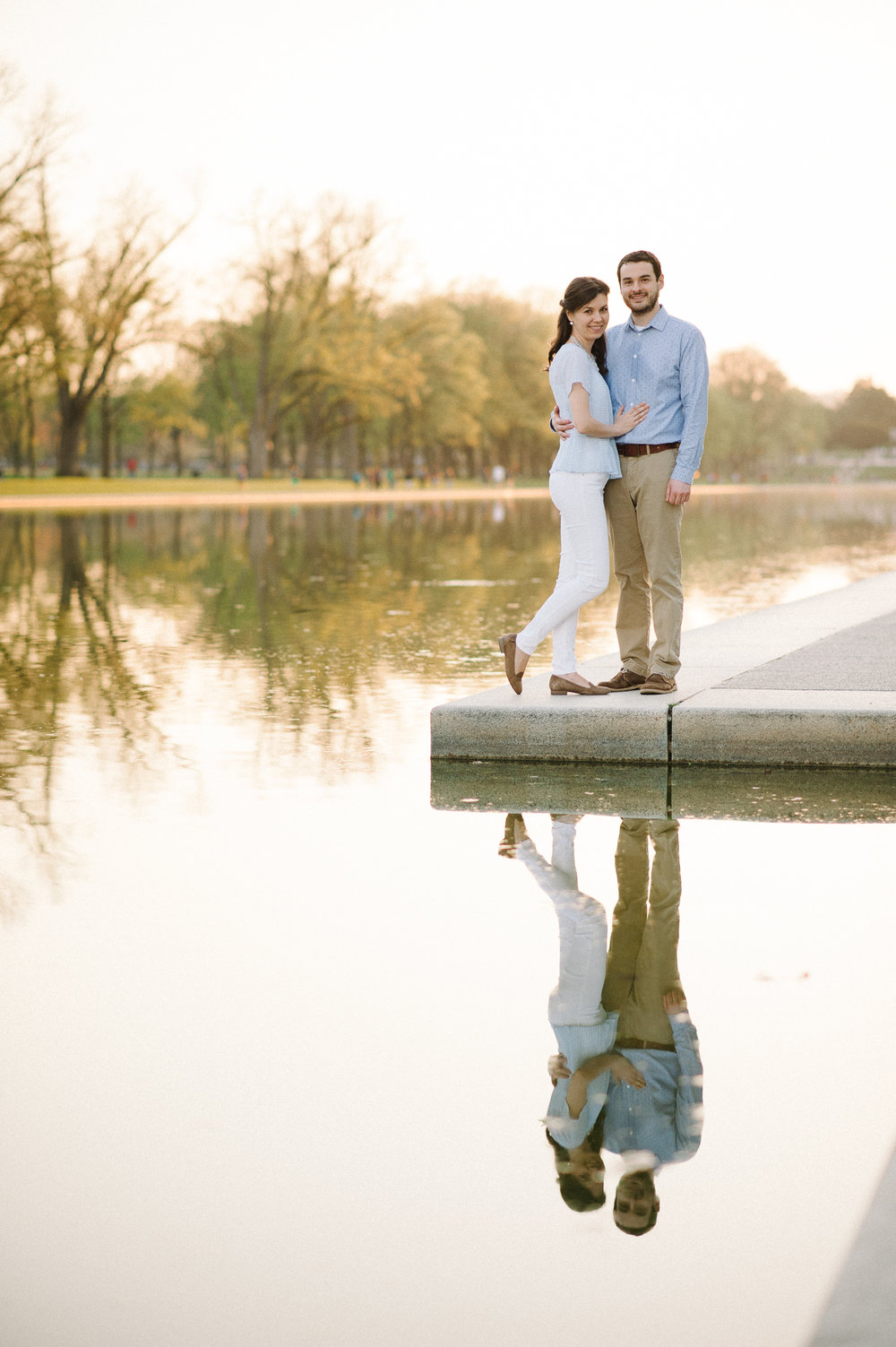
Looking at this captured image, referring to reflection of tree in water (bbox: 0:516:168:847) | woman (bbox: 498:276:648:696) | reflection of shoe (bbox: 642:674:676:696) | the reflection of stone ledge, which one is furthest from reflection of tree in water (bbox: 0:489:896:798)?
reflection of shoe (bbox: 642:674:676:696)

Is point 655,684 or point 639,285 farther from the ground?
point 639,285

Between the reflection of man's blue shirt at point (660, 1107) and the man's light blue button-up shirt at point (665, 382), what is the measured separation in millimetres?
4380

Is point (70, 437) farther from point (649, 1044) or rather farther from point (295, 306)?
point (649, 1044)

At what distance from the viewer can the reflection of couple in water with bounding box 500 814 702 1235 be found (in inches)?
121

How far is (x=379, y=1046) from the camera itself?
3.73 m

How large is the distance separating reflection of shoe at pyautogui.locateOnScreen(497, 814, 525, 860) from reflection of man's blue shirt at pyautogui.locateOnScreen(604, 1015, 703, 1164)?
2.10 metres

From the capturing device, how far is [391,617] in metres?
14.6

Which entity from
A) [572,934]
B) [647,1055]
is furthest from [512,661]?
[647,1055]

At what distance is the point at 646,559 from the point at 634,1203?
5.16m

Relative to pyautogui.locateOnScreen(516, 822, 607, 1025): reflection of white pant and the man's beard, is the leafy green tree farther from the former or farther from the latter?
pyautogui.locateOnScreen(516, 822, 607, 1025): reflection of white pant

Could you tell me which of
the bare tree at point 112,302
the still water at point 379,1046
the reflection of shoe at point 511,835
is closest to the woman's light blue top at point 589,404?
the still water at point 379,1046

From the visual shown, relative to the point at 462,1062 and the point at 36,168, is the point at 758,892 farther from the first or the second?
the point at 36,168

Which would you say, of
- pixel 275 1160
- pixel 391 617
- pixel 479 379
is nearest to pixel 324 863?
pixel 275 1160

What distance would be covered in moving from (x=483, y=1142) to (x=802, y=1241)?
664 mm
